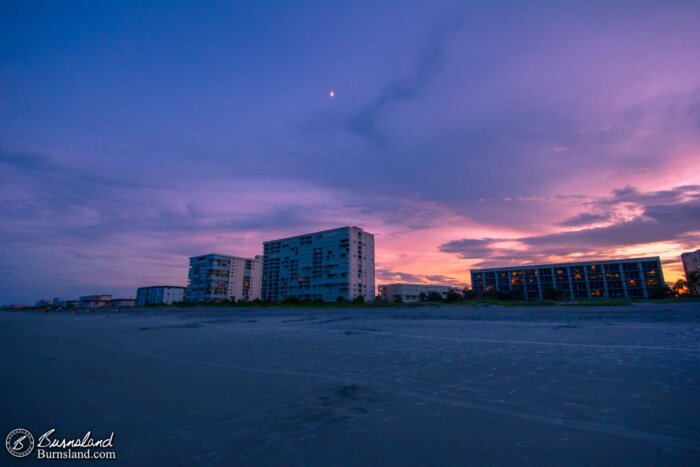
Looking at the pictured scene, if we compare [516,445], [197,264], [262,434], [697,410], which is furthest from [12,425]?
[197,264]

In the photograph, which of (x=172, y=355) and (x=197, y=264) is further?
(x=197, y=264)

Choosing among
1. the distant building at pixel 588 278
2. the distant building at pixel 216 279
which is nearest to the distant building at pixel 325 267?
the distant building at pixel 216 279

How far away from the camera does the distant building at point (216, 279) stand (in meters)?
161

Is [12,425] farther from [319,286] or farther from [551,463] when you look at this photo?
[319,286]

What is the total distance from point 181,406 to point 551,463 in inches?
218

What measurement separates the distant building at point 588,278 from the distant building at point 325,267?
146 ft

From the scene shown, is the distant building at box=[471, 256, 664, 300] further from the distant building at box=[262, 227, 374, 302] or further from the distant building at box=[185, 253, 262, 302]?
the distant building at box=[185, 253, 262, 302]

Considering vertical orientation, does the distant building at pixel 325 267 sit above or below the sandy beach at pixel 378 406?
above

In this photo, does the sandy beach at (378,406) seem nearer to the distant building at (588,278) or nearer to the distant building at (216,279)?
the distant building at (588,278)

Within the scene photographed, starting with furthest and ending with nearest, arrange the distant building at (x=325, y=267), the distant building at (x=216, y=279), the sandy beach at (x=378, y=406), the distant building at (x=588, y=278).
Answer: the distant building at (x=216, y=279), the distant building at (x=325, y=267), the distant building at (x=588, y=278), the sandy beach at (x=378, y=406)

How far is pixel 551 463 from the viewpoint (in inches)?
131

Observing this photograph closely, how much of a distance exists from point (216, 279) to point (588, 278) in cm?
16562

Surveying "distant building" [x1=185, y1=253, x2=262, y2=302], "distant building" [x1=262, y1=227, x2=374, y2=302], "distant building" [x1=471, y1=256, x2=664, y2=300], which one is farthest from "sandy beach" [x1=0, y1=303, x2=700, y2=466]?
"distant building" [x1=185, y1=253, x2=262, y2=302]

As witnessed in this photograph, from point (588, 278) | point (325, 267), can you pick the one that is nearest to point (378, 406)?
point (325, 267)
